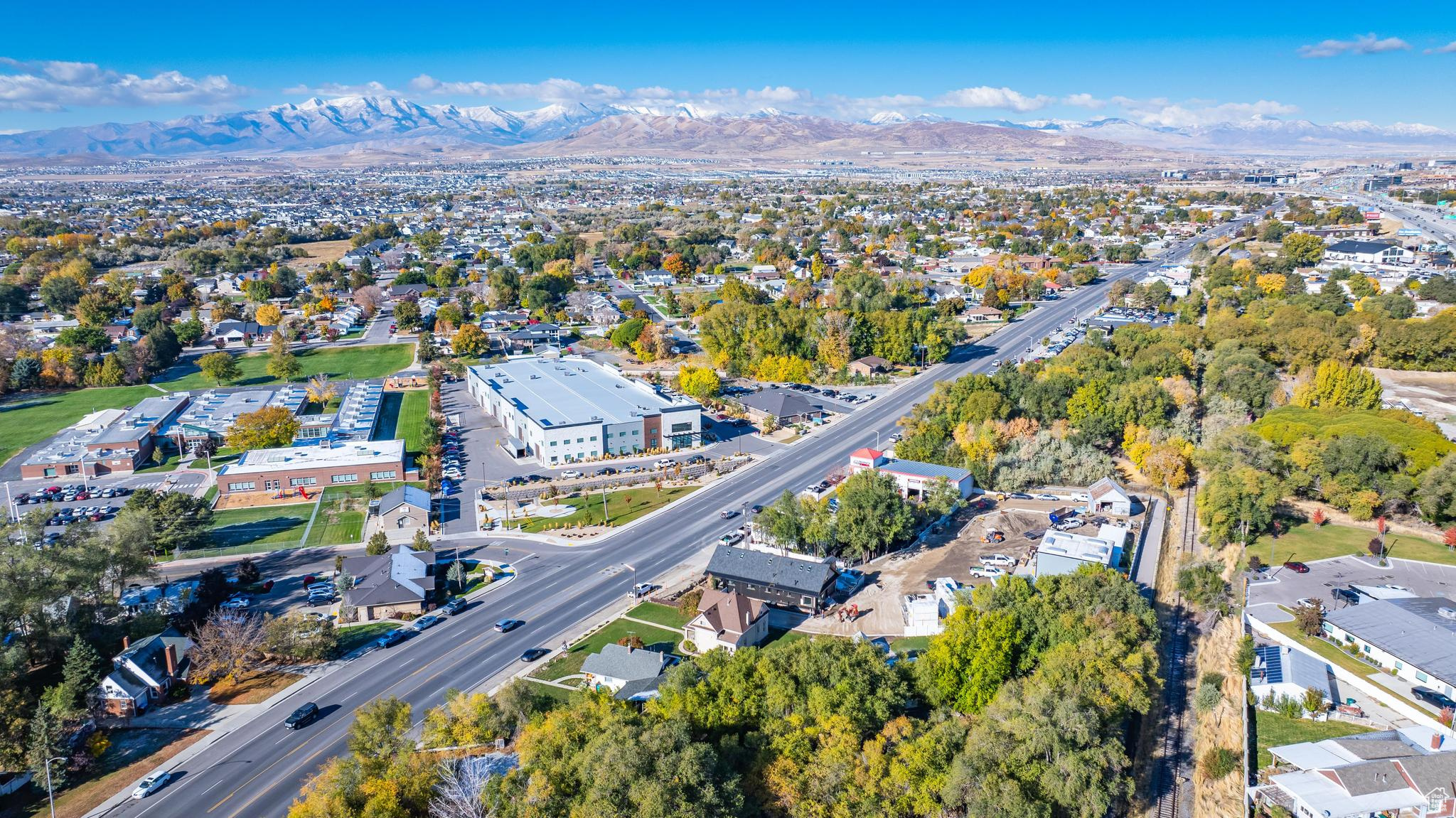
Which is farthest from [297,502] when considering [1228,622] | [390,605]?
[1228,622]

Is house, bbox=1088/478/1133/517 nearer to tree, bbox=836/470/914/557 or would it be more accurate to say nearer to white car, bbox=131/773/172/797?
tree, bbox=836/470/914/557

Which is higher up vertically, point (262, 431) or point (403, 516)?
point (262, 431)

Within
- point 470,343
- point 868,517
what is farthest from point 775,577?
point 470,343

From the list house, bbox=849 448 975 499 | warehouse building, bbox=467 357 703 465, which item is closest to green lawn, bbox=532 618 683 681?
Answer: house, bbox=849 448 975 499

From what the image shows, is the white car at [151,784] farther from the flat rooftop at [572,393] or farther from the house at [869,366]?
the house at [869,366]

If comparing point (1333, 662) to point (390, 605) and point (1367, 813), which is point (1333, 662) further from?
point (390, 605)

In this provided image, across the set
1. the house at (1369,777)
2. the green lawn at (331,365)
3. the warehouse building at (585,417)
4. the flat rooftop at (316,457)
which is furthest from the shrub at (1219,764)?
the green lawn at (331,365)

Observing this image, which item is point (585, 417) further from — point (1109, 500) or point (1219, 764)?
point (1219, 764)
